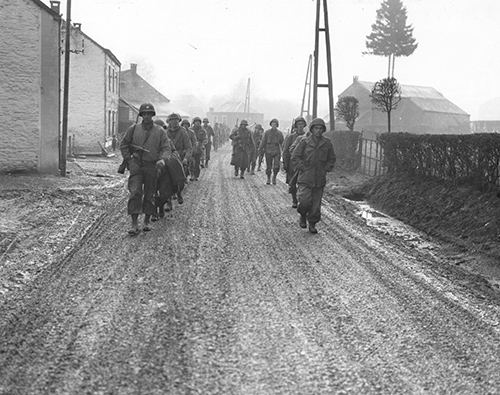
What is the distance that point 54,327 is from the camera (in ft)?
14.3

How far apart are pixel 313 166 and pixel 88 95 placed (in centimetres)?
2376

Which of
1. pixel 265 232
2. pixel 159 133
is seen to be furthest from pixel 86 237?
pixel 265 232

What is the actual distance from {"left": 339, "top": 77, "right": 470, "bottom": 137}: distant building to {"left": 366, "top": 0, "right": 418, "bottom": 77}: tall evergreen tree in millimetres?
4872

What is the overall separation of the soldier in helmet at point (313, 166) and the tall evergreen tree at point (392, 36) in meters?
51.6

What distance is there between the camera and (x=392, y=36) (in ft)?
190

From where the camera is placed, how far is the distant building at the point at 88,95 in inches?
1170

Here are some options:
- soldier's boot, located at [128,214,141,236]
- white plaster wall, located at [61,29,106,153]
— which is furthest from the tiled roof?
soldier's boot, located at [128,214,141,236]

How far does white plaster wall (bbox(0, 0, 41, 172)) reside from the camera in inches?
618

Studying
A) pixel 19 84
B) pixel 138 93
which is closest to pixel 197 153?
pixel 19 84

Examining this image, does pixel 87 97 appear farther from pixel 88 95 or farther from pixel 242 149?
pixel 242 149

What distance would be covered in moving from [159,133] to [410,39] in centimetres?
5494

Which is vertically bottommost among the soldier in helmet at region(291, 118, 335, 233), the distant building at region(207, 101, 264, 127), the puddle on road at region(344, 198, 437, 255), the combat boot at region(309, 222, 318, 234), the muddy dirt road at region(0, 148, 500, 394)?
the muddy dirt road at region(0, 148, 500, 394)

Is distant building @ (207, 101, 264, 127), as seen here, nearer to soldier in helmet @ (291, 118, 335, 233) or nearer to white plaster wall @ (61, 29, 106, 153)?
white plaster wall @ (61, 29, 106, 153)

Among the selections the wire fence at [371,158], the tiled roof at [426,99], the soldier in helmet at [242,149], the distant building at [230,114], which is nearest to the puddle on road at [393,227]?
the wire fence at [371,158]
